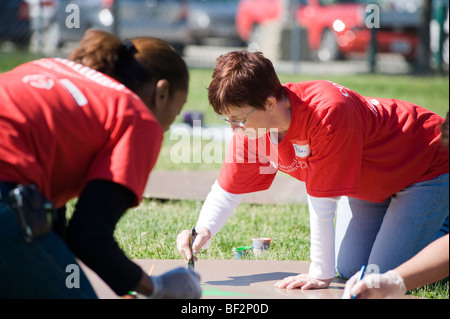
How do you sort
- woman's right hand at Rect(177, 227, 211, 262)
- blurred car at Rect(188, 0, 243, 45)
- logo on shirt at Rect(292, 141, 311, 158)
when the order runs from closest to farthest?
1. logo on shirt at Rect(292, 141, 311, 158)
2. woman's right hand at Rect(177, 227, 211, 262)
3. blurred car at Rect(188, 0, 243, 45)

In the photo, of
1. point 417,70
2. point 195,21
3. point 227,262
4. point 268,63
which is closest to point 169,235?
point 227,262

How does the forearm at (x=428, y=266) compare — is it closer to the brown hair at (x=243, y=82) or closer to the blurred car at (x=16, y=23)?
the brown hair at (x=243, y=82)

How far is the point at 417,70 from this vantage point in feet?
43.0

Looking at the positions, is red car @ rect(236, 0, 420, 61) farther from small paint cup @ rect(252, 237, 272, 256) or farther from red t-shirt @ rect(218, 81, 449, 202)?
red t-shirt @ rect(218, 81, 449, 202)

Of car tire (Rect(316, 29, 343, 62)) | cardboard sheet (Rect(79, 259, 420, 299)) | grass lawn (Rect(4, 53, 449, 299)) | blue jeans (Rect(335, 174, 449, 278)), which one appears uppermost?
blue jeans (Rect(335, 174, 449, 278))

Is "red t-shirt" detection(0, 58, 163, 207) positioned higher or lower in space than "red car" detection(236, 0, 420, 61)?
higher

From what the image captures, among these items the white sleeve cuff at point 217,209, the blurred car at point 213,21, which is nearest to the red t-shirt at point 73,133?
the white sleeve cuff at point 217,209

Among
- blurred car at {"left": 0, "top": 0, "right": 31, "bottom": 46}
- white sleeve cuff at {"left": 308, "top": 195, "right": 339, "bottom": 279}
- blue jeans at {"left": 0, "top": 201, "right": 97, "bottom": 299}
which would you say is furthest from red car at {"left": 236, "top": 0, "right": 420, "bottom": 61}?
blue jeans at {"left": 0, "top": 201, "right": 97, "bottom": 299}

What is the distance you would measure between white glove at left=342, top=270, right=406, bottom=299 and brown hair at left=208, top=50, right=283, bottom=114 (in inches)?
37.3

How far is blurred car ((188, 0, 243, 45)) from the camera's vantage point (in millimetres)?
15406

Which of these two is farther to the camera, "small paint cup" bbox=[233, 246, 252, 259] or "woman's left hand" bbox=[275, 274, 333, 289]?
"small paint cup" bbox=[233, 246, 252, 259]

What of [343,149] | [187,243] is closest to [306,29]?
[187,243]

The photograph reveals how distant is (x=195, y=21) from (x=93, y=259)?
13700 millimetres

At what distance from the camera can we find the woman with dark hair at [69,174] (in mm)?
2037
